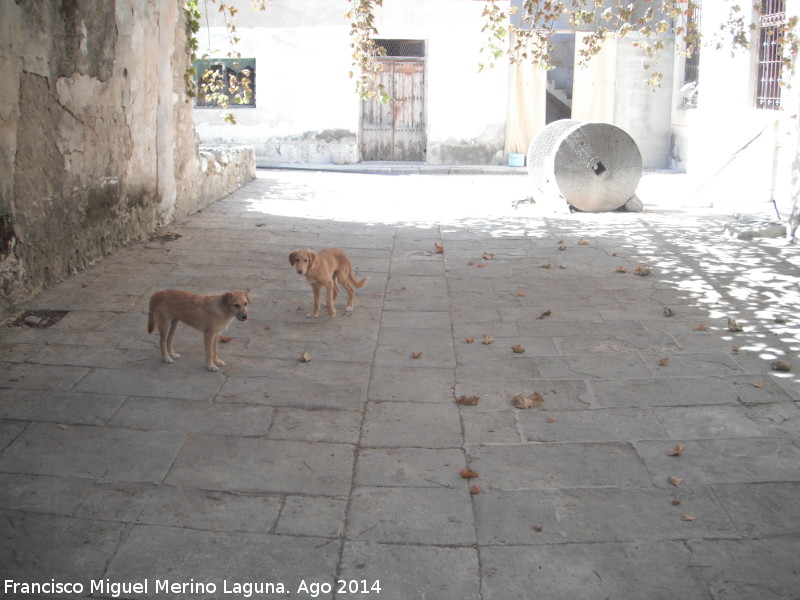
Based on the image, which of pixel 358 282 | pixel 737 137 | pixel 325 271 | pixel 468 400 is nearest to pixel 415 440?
pixel 468 400

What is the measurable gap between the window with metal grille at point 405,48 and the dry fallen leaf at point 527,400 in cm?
1615

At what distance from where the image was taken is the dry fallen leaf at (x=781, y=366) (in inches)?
200

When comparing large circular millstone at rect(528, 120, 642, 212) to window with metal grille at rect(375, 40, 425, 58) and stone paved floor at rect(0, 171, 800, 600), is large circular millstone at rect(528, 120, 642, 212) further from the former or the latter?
window with metal grille at rect(375, 40, 425, 58)

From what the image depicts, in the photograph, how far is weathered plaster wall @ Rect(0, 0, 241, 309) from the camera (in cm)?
607

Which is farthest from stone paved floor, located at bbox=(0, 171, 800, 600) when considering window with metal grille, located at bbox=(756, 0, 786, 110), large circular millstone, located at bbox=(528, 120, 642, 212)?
window with metal grille, located at bbox=(756, 0, 786, 110)

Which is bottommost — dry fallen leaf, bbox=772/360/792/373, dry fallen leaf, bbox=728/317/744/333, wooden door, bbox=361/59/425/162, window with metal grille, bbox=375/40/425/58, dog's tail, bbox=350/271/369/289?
dry fallen leaf, bbox=772/360/792/373

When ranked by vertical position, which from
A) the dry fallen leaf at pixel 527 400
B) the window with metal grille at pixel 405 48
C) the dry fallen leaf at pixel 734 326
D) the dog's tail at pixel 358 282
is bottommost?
the dry fallen leaf at pixel 527 400

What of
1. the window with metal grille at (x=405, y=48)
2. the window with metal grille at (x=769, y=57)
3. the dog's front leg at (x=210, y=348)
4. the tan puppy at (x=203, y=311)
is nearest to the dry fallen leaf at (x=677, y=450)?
the tan puppy at (x=203, y=311)

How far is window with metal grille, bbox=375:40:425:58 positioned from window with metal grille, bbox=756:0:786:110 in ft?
28.8

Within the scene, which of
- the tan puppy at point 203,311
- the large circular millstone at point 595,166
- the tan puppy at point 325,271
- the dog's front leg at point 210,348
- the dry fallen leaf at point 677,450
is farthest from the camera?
the large circular millstone at point 595,166

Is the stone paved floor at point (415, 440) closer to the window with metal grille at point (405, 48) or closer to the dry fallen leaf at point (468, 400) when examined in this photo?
the dry fallen leaf at point (468, 400)

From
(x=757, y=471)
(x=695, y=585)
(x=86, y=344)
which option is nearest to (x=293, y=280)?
(x=86, y=344)

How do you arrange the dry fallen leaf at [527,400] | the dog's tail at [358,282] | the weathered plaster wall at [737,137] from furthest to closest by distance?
1. the weathered plaster wall at [737,137]
2. the dog's tail at [358,282]
3. the dry fallen leaf at [527,400]

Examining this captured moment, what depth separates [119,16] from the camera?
25.8 feet
